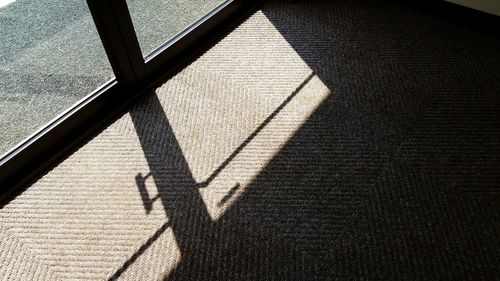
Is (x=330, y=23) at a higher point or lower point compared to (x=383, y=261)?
higher

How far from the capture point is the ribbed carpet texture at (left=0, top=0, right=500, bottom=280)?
3.50ft

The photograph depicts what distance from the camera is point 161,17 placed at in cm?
154

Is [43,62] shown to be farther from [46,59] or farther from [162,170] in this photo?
[162,170]

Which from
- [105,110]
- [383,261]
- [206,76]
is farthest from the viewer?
[206,76]

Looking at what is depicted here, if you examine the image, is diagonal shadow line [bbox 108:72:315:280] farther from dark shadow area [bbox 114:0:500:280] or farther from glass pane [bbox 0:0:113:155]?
glass pane [bbox 0:0:113:155]

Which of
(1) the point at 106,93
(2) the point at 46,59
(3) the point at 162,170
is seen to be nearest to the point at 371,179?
(3) the point at 162,170

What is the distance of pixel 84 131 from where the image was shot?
53.9 inches

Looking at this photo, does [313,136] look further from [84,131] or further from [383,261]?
[84,131]

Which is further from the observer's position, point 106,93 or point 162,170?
point 106,93

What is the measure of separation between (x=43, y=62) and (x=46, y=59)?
13mm

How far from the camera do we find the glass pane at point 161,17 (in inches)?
56.9

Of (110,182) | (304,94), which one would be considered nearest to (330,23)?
(304,94)

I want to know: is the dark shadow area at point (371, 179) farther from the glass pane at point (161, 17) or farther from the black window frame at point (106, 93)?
the glass pane at point (161, 17)

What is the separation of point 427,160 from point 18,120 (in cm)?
124
